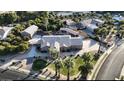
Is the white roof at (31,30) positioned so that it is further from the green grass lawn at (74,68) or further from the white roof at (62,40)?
the green grass lawn at (74,68)

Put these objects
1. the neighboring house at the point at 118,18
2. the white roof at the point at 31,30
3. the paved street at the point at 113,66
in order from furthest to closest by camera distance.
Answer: the white roof at the point at 31,30, the neighboring house at the point at 118,18, the paved street at the point at 113,66

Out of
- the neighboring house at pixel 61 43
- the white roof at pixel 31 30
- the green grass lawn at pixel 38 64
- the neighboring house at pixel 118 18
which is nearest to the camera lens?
the green grass lawn at pixel 38 64

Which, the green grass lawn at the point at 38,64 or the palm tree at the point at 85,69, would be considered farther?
the green grass lawn at the point at 38,64

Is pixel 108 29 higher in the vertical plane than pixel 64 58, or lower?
higher

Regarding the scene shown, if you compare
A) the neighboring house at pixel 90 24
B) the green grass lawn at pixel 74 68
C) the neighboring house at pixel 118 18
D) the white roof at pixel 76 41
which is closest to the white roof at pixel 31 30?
the white roof at pixel 76 41

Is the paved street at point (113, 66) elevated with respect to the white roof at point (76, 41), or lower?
lower

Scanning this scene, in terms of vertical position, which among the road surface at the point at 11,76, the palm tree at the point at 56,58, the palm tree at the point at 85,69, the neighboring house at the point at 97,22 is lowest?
the road surface at the point at 11,76
